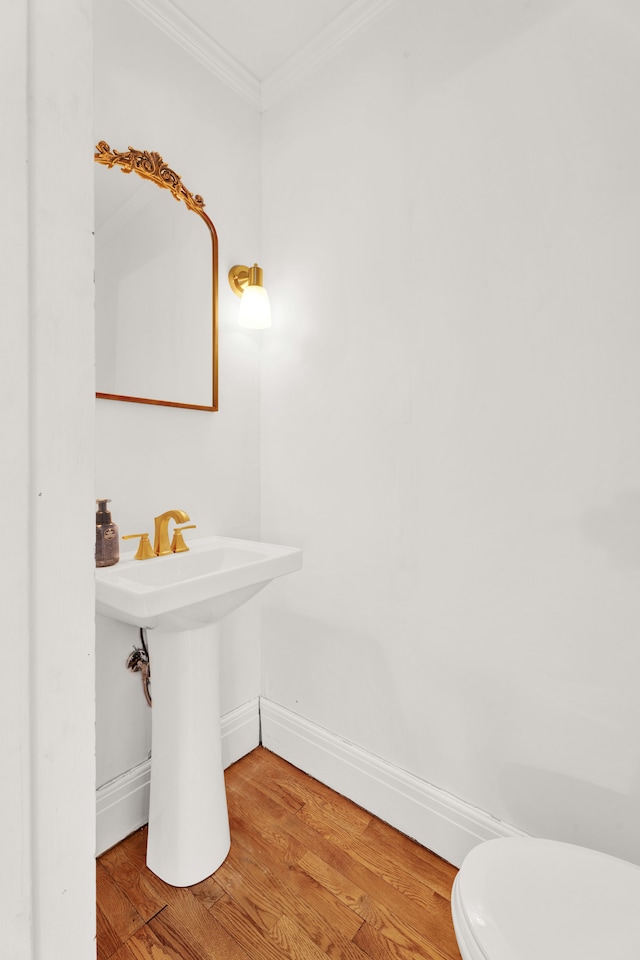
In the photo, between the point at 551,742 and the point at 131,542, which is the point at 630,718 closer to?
the point at 551,742

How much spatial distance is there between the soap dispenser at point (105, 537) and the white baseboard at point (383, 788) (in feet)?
2.96

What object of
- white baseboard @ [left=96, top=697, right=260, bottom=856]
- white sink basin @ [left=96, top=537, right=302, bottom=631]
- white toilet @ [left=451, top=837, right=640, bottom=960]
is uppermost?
white sink basin @ [left=96, top=537, right=302, bottom=631]

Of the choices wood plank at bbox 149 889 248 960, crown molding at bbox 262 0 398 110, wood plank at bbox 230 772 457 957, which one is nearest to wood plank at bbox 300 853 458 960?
wood plank at bbox 230 772 457 957

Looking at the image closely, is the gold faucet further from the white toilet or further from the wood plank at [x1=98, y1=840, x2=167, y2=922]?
the white toilet

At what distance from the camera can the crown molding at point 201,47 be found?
1373 millimetres

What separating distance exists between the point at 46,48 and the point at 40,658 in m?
0.48

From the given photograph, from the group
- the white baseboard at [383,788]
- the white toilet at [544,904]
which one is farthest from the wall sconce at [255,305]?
the white toilet at [544,904]

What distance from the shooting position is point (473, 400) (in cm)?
122

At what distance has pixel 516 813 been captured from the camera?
1.15m

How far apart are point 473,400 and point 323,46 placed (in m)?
1.30

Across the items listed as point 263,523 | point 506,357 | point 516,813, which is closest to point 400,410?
point 506,357

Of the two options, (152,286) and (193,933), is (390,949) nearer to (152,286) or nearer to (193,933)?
(193,933)

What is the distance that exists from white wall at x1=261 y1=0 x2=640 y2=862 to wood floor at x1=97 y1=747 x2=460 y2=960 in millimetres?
244

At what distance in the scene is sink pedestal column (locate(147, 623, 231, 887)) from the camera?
1.19 meters
